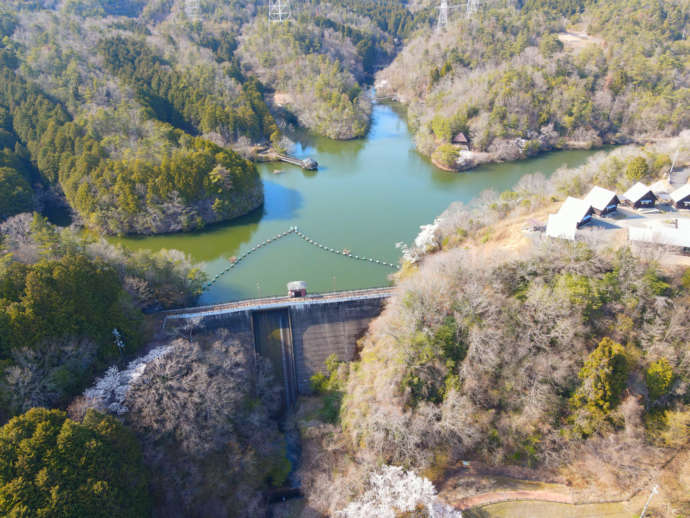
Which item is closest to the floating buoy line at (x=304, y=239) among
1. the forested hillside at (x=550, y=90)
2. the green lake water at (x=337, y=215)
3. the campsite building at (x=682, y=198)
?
the green lake water at (x=337, y=215)

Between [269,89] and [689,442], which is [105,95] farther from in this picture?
[689,442]

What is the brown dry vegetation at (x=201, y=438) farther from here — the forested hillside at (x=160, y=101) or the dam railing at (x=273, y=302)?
the forested hillside at (x=160, y=101)

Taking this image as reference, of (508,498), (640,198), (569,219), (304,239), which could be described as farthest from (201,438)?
(640,198)

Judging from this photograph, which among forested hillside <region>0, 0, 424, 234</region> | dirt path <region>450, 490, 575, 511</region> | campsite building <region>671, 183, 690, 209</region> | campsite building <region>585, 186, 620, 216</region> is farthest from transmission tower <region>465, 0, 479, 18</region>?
dirt path <region>450, 490, 575, 511</region>

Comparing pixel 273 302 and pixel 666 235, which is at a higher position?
pixel 666 235

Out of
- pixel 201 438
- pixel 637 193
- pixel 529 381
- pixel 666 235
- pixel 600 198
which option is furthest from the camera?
pixel 637 193

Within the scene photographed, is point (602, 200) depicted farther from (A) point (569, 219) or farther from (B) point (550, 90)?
(B) point (550, 90)

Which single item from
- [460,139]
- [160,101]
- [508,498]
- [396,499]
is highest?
[160,101]

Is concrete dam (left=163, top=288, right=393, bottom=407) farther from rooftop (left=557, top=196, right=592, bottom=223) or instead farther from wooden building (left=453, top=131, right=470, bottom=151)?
wooden building (left=453, top=131, right=470, bottom=151)
